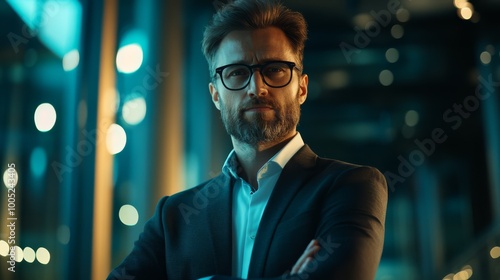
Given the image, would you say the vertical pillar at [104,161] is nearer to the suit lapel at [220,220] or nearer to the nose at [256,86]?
the suit lapel at [220,220]

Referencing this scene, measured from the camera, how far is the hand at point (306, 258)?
129cm

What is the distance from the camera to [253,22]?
1.65m

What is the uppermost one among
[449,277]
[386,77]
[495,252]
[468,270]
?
[386,77]

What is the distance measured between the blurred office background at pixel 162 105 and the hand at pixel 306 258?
72.0 inches

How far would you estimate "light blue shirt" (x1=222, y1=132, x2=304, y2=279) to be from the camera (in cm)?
150

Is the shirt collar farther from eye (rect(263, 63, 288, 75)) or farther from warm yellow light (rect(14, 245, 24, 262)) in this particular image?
warm yellow light (rect(14, 245, 24, 262))

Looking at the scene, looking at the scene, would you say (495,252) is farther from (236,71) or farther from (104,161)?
(236,71)

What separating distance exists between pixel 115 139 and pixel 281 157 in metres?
1.97

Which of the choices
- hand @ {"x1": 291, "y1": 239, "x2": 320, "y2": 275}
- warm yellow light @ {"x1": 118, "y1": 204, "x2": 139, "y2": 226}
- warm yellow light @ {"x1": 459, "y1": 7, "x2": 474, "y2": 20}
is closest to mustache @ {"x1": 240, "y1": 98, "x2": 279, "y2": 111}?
hand @ {"x1": 291, "y1": 239, "x2": 320, "y2": 275}

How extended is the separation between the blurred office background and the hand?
1.83 meters

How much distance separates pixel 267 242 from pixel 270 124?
1.25 feet
